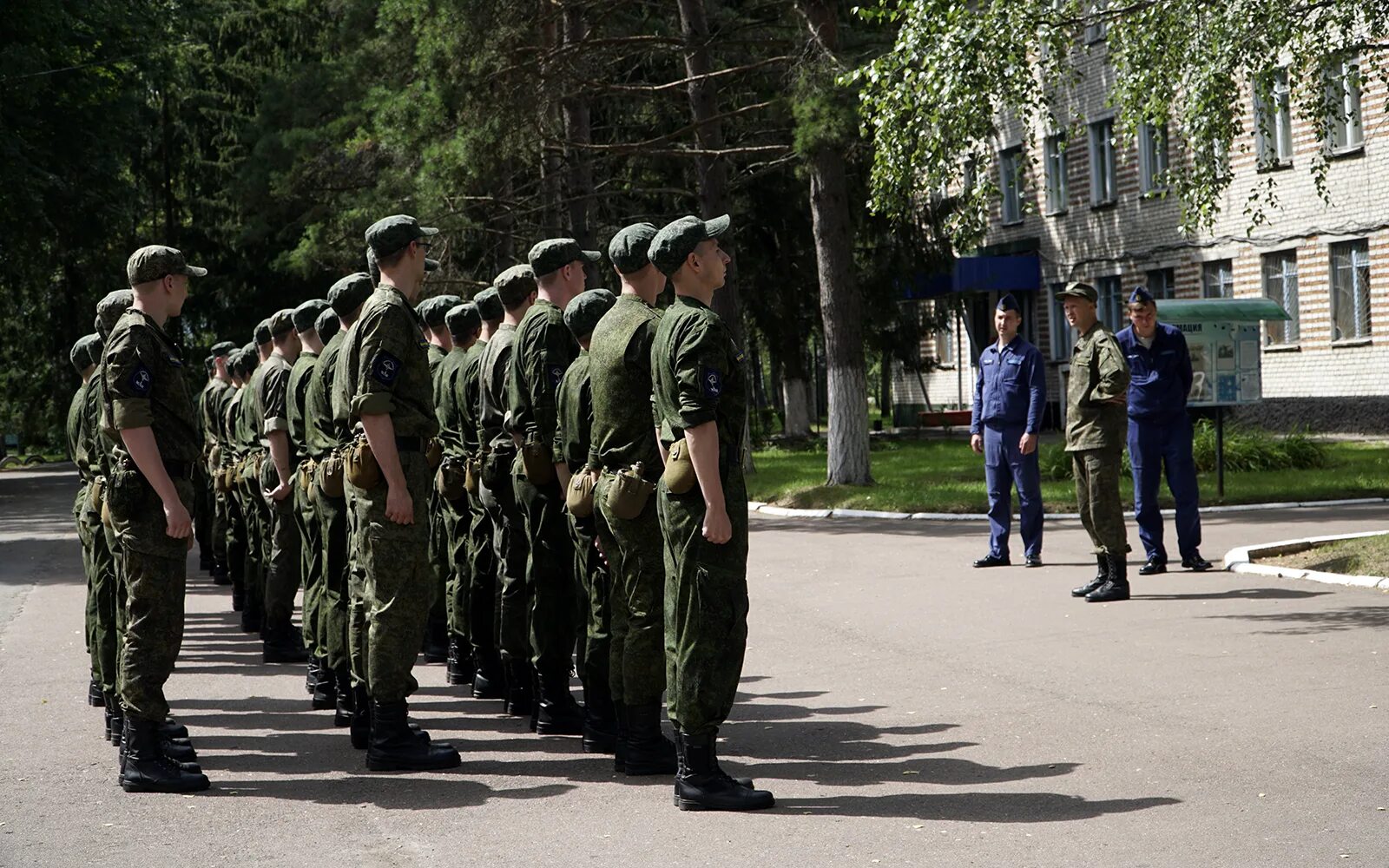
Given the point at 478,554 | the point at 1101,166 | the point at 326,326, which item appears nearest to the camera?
the point at 478,554

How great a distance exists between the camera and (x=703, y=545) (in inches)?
223

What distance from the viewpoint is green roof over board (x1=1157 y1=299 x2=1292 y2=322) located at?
17078 mm

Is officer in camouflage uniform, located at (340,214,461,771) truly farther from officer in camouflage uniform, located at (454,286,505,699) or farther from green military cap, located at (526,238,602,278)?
officer in camouflage uniform, located at (454,286,505,699)

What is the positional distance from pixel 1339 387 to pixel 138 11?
76.9ft

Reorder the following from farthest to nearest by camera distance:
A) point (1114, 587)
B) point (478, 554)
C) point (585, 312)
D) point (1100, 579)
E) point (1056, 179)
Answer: point (1056, 179)
point (1100, 579)
point (1114, 587)
point (478, 554)
point (585, 312)

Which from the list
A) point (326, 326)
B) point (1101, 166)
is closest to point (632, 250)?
point (326, 326)

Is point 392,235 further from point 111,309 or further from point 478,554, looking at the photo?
point 478,554

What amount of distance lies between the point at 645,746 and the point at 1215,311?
41.1 ft

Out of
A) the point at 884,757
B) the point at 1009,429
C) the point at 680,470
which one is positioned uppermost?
the point at 680,470

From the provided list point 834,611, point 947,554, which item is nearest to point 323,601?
point 834,611

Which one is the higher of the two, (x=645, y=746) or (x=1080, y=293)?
(x=1080, y=293)

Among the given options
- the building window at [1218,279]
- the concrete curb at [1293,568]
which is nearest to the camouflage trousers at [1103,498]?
the concrete curb at [1293,568]

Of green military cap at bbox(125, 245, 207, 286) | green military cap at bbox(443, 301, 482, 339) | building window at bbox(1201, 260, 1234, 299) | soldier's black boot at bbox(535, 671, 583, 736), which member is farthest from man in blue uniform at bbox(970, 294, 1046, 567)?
building window at bbox(1201, 260, 1234, 299)

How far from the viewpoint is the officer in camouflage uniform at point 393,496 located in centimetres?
638
